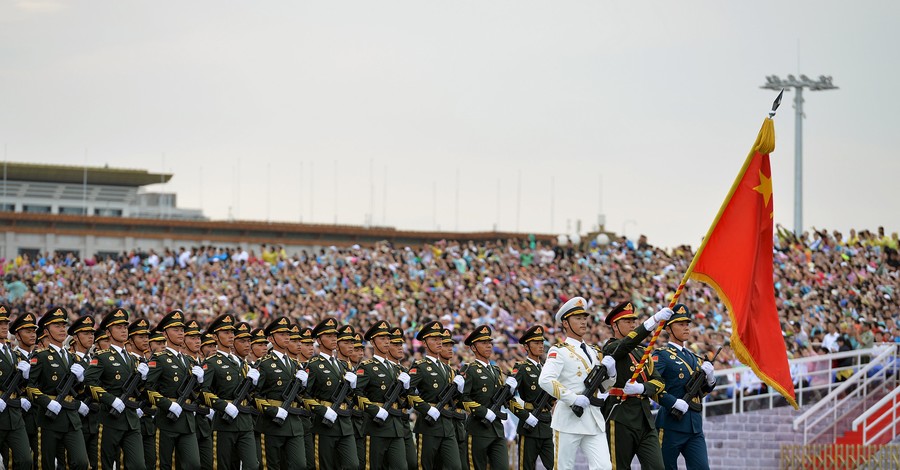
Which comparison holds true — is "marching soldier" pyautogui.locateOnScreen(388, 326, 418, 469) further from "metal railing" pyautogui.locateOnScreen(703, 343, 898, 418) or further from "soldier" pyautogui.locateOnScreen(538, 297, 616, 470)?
"metal railing" pyautogui.locateOnScreen(703, 343, 898, 418)

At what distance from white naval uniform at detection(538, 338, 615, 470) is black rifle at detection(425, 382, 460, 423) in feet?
Answer: 7.81

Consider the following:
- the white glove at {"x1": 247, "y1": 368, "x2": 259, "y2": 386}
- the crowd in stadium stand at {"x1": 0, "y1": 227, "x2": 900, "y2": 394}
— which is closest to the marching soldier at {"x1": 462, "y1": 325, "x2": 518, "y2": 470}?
the white glove at {"x1": 247, "y1": 368, "x2": 259, "y2": 386}

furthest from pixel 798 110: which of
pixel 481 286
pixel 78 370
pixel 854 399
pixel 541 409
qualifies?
pixel 78 370

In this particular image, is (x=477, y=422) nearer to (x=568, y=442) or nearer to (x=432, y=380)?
(x=432, y=380)

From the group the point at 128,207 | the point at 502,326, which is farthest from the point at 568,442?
the point at 128,207

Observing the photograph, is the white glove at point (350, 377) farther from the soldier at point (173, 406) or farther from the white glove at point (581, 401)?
the white glove at point (581, 401)

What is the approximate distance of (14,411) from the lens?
1451 centimetres

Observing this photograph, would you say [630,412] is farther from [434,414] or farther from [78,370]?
[78,370]

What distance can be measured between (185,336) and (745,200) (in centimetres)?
618

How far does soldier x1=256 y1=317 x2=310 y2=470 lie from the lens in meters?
15.1

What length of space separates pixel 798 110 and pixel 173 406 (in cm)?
2420

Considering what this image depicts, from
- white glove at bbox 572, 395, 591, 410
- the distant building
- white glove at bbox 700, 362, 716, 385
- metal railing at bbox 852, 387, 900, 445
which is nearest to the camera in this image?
white glove at bbox 572, 395, 591, 410

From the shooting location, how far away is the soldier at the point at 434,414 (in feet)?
49.8

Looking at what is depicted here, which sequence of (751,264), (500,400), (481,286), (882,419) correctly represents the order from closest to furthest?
(751,264) → (500,400) → (882,419) → (481,286)
